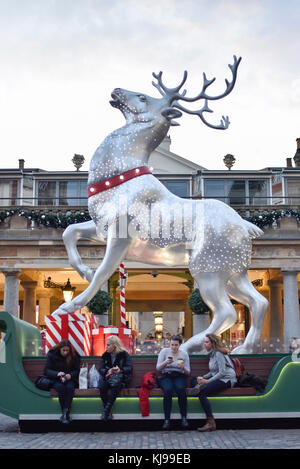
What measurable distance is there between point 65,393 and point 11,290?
44.8 ft

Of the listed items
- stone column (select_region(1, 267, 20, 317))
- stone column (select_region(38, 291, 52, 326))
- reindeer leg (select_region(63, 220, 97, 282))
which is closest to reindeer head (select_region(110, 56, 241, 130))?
reindeer leg (select_region(63, 220, 97, 282))

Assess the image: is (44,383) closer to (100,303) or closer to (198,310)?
(100,303)

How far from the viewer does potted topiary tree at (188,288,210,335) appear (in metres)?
17.0

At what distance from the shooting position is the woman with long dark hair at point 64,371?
6.50 metres

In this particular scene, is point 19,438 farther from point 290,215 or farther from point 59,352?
point 290,215

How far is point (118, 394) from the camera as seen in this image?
257 inches

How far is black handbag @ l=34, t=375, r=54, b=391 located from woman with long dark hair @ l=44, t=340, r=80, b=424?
0.15 ft

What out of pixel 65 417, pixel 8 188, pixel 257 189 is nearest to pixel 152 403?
pixel 65 417

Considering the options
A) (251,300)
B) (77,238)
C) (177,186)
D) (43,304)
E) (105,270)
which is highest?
(177,186)

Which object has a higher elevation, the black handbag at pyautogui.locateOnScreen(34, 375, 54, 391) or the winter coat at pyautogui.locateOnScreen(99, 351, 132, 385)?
the winter coat at pyautogui.locateOnScreen(99, 351, 132, 385)

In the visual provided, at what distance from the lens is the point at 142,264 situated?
2025 centimetres

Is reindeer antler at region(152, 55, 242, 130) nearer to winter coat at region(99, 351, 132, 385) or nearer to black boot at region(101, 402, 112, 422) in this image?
winter coat at region(99, 351, 132, 385)
